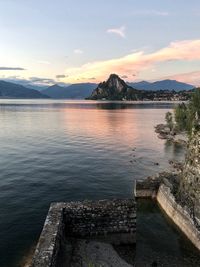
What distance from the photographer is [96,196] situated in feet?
153

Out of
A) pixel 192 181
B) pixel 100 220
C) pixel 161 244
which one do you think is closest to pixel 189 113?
pixel 192 181

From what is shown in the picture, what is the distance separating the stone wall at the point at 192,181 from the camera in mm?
35866

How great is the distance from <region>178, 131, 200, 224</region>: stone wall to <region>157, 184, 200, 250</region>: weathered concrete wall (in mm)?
959

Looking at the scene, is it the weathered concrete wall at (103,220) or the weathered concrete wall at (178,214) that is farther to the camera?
the weathered concrete wall at (178,214)

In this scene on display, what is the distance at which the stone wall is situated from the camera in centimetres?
3587

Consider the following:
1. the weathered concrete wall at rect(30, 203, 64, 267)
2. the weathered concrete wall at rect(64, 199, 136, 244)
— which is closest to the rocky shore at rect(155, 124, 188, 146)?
the weathered concrete wall at rect(64, 199, 136, 244)

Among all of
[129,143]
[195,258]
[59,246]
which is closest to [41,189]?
[59,246]

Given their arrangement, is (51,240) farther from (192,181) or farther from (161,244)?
(192,181)

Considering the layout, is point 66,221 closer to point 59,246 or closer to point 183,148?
point 59,246

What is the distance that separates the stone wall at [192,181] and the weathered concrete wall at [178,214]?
959 millimetres

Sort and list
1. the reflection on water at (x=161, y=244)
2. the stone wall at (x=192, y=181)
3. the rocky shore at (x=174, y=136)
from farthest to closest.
→ the rocky shore at (x=174, y=136), the stone wall at (x=192, y=181), the reflection on water at (x=161, y=244)

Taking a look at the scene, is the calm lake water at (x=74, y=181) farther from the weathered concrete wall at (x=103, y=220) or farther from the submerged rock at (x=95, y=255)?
the submerged rock at (x=95, y=255)

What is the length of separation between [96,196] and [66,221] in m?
17.3

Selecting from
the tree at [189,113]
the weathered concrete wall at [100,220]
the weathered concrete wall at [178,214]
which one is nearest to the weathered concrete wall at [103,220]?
the weathered concrete wall at [100,220]
